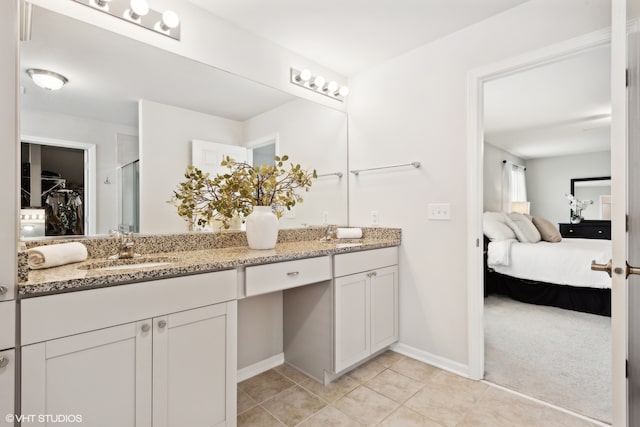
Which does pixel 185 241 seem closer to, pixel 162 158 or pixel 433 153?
pixel 162 158

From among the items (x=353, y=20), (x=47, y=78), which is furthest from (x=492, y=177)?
(x=47, y=78)

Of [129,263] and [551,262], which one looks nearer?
[129,263]

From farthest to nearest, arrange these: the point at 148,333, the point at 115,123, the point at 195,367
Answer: the point at 115,123 → the point at 195,367 → the point at 148,333

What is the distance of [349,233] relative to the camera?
2.48 metres

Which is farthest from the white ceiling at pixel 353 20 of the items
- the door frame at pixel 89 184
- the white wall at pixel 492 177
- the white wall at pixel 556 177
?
the white wall at pixel 556 177

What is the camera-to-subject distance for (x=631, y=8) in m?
1.21

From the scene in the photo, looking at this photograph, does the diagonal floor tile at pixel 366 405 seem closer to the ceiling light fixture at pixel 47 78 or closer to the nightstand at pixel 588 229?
the ceiling light fixture at pixel 47 78

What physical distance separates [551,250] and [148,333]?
3.97 m

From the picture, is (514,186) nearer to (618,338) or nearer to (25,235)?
(618,338)

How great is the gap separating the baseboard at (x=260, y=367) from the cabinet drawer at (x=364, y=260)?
2.73ft

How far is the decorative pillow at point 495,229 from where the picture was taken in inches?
155

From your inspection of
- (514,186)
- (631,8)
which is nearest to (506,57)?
(631,8)

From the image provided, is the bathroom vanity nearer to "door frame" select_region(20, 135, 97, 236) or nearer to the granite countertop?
the granite countertop

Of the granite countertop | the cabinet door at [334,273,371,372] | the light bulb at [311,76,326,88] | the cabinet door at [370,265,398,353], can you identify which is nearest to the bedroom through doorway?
the cabinet door at [370,265,398,353]
